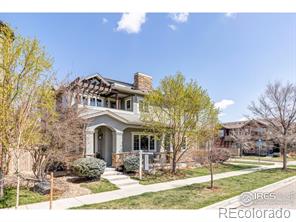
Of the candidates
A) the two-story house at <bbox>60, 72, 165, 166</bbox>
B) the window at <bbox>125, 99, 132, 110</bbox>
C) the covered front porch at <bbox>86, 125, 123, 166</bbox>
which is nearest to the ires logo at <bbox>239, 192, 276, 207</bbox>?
the two-story house at <bbox>60, 72, 165, 166</bbox>

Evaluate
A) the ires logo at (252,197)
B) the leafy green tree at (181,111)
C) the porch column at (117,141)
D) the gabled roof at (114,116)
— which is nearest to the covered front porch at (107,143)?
the porch column at (117,141)

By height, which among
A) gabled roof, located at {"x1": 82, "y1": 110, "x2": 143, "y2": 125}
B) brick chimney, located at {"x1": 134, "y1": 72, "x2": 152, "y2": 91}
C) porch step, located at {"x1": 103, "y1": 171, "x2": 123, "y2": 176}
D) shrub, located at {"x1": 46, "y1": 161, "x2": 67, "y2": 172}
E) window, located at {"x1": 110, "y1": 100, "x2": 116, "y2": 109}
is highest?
brick chimney, located at {"x1": 134, "y1": 72, "x2": 152, "y2": 91}

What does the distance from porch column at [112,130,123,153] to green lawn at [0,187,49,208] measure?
257 inches

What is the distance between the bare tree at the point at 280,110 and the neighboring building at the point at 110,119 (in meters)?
9.95

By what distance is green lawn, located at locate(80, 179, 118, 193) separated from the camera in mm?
10297

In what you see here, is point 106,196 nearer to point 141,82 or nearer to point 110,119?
point 110,119

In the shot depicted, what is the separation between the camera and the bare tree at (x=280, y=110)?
19.8 meters

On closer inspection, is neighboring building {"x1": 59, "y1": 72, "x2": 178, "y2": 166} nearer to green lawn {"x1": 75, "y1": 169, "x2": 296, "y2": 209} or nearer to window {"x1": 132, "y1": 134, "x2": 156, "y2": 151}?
window {"x1": 132, "y1": 134, "x2": 156, "y2": 151}

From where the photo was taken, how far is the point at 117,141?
1566 centimetres

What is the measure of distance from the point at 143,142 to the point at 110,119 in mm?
4109

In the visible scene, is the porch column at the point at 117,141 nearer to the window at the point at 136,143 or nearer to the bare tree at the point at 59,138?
the window at the point at 136,143

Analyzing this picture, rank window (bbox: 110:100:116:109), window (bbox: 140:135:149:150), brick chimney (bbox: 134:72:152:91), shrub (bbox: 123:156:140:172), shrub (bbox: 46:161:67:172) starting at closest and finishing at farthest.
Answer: shrub (bbox: 46:161:67:172) → shrub (bbox: 123:156:140:172) → window (bbox: 140:135:149:150) → window (bbox: 110:100:116:109) → brick chimney (bbox: 134:72:152:91)

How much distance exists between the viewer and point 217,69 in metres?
15.5

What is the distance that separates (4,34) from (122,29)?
719 cm
